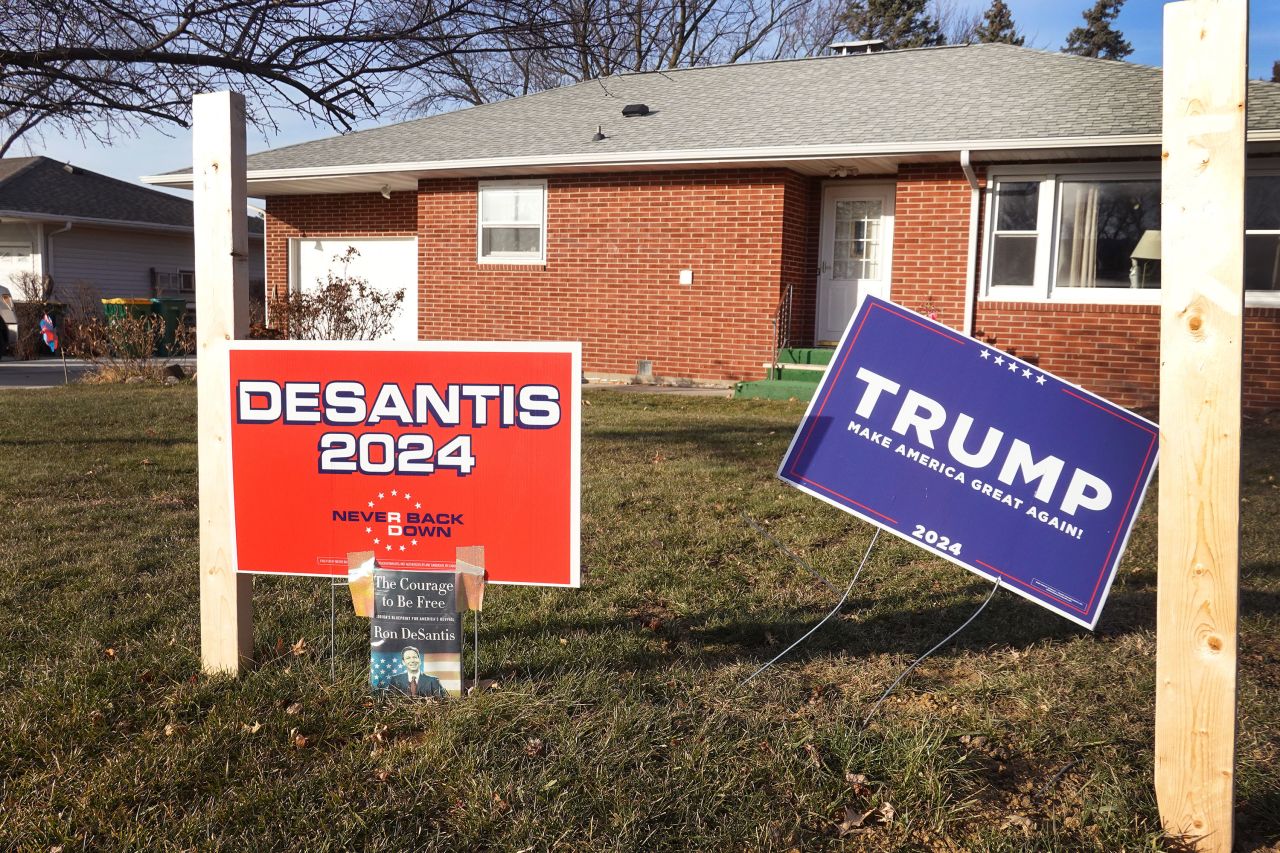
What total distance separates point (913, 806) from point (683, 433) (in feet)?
21.5

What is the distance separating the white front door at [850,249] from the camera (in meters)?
13.6

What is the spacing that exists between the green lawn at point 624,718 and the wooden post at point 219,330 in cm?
19

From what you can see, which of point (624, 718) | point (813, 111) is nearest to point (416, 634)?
point (624, 718)

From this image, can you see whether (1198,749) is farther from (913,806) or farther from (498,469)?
(498,469)

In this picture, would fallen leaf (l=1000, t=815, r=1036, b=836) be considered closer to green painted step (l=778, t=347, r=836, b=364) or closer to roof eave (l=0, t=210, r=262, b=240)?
green painted step (l=778, t=347, r=836, b=364)

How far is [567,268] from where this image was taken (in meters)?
14.6

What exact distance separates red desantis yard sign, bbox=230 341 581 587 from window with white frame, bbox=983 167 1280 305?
10213 mm

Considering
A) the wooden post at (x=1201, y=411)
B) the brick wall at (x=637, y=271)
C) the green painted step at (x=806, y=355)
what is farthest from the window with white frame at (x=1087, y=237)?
the wooden post at (x=1201, y=411)

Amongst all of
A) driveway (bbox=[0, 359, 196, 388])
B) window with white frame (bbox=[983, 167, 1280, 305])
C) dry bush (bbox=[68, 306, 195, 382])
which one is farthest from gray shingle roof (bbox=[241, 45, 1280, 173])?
driveway (bbox=[0, 359, 196, 388])

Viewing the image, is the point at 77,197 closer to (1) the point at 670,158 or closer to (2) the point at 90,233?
(2) the point at 90,233

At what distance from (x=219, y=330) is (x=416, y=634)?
118 centimetres

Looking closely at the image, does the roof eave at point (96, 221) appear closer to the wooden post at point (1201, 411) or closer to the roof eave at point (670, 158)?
the roof eave at point (670, 158)

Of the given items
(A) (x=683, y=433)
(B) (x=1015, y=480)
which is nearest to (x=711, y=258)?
(A) (x=683, y=433)

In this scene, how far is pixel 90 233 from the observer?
82.5ft
